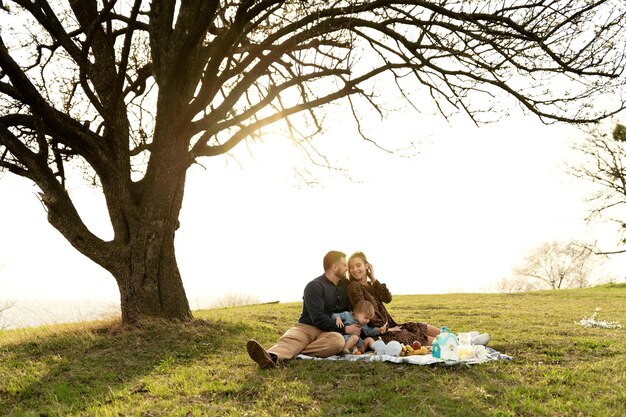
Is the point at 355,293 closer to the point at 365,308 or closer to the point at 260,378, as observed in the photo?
the point at 365,308

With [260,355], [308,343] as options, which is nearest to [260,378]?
[260,355]

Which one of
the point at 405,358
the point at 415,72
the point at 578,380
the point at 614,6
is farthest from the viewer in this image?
the point at 415,72

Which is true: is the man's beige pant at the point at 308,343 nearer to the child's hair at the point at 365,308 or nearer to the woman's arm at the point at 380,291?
the child's hair at the point at 365,308

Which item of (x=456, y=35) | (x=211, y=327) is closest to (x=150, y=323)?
(x=211, y=327)

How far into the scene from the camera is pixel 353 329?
8.03 meters

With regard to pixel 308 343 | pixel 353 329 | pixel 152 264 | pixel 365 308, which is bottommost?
pixel 308 343

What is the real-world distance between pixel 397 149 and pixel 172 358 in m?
6.89

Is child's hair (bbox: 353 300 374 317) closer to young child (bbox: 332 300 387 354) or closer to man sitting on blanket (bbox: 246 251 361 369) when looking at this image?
young child (bbox: 332 300 387 354)

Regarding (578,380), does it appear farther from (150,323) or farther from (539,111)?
(150,323)

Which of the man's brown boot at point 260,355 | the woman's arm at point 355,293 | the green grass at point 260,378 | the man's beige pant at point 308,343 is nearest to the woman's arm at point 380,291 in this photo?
the woman's arm at point 355,293

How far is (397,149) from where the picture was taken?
1238cm

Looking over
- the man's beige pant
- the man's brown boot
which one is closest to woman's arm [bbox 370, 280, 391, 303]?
the man's beige pant

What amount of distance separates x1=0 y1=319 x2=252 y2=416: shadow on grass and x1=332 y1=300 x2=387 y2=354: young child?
216cm

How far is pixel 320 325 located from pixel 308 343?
0.36m
